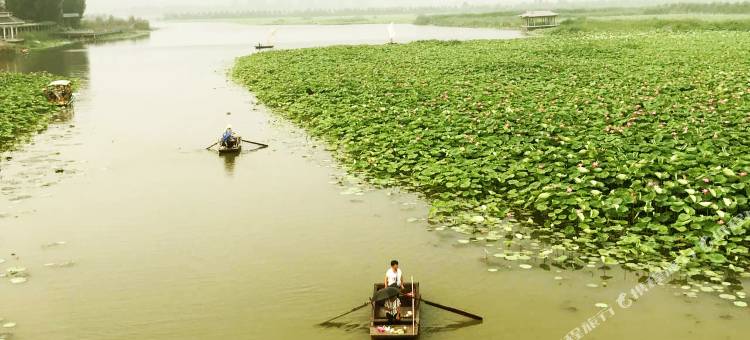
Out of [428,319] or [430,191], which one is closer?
[428,319]

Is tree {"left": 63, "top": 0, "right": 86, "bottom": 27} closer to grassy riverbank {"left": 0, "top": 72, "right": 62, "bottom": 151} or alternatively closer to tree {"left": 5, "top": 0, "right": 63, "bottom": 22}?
tree {"left": 5, "top": 0, "right": 63, "bottom": 22}

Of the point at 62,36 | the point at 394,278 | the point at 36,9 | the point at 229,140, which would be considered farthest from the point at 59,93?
the point at 62,36

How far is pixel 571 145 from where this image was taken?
15359 mm

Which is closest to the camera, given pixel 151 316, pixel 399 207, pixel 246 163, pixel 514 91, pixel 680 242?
pixel 151 316

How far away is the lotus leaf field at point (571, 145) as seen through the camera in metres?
11.1

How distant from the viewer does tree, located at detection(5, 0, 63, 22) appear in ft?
269

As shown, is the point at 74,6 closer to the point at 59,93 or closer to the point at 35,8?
the point at 35,8

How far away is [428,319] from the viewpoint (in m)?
8.91

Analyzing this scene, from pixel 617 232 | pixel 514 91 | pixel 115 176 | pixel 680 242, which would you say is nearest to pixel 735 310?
pixel 680 242

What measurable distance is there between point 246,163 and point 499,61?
21.5m

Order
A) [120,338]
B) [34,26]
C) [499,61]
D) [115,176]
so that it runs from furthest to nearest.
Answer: [34,26]
[499,61]
[115,176]
[120,338]

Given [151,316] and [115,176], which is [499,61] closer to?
[115,176]

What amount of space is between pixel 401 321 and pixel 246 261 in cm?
389

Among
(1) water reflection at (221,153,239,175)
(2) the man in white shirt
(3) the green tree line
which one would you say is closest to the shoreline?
(3) the green tree line
